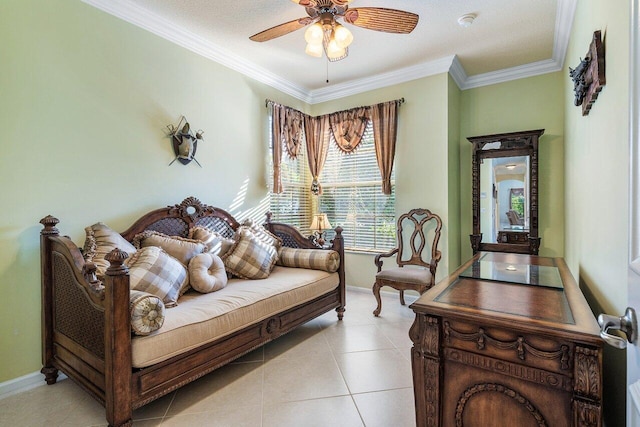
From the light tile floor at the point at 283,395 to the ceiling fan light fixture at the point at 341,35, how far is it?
2.39 meters

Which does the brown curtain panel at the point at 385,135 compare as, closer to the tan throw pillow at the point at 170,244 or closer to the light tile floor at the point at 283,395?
the light tile floor at the point at 283,395

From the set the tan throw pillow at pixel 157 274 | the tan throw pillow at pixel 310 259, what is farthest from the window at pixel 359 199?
the tan throw pillow at pixel 157 274

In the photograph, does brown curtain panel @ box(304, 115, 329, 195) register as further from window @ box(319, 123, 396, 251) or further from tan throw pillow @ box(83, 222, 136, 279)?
tan throw pillow @ box(83, 222, 136, 279)

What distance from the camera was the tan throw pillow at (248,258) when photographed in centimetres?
295

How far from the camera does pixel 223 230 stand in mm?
3363

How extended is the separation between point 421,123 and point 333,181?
144 centimetres

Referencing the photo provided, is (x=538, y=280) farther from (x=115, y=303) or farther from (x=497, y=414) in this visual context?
(x=115, y=303)

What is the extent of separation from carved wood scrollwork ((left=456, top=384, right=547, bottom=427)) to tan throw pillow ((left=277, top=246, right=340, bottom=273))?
6.64 feet

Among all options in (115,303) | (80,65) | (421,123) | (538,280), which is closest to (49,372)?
(115,303)

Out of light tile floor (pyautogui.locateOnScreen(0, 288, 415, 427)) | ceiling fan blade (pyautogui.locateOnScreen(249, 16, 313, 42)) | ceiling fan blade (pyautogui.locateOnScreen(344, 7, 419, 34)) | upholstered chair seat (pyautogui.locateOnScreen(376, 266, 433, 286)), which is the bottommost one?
light tile floor (pyautogui.locateOnScreen(0, 288, 415, 427))

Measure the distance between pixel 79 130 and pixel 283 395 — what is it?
7.91 feet

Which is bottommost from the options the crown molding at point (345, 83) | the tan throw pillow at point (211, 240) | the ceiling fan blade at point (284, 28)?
the tan throw pillow at point (211, 240)

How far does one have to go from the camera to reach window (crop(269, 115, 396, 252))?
14.1ft

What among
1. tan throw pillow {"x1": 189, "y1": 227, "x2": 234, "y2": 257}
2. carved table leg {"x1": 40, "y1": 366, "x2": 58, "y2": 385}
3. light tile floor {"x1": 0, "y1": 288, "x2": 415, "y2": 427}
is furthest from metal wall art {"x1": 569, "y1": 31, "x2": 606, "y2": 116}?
carved table leg {"x1": 40, "y1": 366, "x2": 58, "y2": 385}
